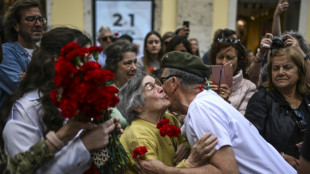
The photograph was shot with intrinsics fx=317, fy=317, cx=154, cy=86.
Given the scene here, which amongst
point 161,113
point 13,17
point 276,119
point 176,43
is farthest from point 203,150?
point 176,43

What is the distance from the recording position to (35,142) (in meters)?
1.88

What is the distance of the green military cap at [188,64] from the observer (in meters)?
2.50

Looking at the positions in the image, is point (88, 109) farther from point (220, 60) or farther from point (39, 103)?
point (220, 60)

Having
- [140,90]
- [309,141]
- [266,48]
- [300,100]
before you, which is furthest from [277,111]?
[309,141]

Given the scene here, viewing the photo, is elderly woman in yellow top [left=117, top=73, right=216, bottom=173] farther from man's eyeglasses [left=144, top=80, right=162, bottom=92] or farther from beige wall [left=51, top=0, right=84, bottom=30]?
beige wall [left=51, top=0, right=84, bottom=30]

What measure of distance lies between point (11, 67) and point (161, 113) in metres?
1.56

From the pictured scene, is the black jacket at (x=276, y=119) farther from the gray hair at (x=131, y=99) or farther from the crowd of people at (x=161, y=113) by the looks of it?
the gray hair at (x=131, y=99)

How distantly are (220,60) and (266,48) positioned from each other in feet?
1.97

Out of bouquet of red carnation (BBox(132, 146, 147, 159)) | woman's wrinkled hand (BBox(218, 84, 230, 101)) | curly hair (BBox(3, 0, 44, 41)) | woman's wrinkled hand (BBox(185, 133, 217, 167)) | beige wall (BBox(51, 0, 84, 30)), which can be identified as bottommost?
bouquet of red carnation (BBox(132, 146, 147, 159))

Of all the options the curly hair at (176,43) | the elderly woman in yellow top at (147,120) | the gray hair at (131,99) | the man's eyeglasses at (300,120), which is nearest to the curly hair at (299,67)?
the man's eyeglasses at (300,120)

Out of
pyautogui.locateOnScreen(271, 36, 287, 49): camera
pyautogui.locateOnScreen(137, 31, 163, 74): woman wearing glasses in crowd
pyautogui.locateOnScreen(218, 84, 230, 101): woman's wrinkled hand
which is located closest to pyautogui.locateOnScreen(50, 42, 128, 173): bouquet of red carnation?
pyautogui.locateOnScreen(218, 84, 230, 101): woman's wrinkled hand

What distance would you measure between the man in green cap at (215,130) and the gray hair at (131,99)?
16.2 inches

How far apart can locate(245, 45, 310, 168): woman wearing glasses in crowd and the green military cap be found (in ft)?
3.45

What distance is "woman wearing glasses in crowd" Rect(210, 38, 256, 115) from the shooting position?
3.96m
